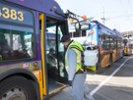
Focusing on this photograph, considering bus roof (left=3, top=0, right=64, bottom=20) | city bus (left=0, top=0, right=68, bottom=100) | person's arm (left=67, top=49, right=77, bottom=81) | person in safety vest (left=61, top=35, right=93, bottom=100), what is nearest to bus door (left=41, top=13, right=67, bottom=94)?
city bus (left=0, top=0, right=68, bottom=100)

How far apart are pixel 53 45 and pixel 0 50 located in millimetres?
2513

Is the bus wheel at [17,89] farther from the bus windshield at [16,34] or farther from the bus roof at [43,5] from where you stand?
the bus roof at [43,5]

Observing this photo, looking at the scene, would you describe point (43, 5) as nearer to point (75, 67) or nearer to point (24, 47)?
point (24, 47)

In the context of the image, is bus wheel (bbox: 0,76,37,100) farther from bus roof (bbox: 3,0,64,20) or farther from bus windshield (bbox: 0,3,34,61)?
bus roof (bbox: 3,0,64,20)

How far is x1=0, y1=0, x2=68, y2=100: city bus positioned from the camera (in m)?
3.27

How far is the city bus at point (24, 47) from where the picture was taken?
3.27 meters

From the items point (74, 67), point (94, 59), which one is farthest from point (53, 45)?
point (94, 59)

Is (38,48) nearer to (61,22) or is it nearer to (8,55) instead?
(8,55)

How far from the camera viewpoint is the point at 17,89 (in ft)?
11.6

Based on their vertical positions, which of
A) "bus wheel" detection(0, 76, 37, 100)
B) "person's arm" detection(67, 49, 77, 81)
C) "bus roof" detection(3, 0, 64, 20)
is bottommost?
"bus wheel" detection(0, 76, 37, 100)

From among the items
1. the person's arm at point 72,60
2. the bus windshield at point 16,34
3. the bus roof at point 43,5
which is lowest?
the person's arm at point 72,60

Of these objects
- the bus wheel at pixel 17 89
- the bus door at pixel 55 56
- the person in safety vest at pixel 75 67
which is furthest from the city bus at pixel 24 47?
the person in safety vest at pixel 75 67

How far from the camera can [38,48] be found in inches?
159

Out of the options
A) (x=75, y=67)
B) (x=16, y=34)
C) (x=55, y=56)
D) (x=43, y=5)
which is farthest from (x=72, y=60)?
(x=55, y=56)
